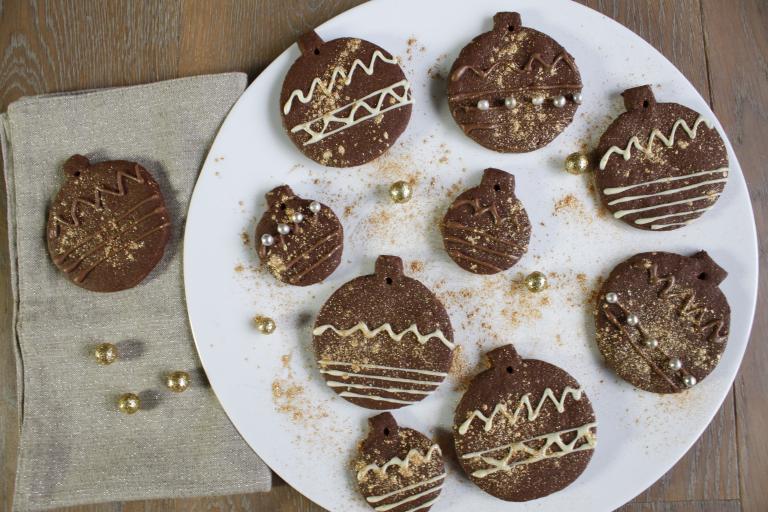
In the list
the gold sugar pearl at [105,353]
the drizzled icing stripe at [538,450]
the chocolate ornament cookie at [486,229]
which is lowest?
the drizzled icing stripe at [538,450]

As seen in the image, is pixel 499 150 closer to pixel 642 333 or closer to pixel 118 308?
pixel 642 333

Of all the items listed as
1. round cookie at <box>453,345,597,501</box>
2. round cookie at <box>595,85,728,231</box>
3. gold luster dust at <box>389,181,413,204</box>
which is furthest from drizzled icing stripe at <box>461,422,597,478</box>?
gold luster dust at <box>389,181,413,204</box>

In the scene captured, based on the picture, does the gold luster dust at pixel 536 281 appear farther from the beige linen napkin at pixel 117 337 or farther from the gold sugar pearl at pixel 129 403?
the gold sugar pearl at pixel 129 403

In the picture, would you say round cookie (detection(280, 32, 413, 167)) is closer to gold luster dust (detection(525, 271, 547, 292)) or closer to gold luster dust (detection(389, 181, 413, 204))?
gold luster dust (detection(389, 181, 413, 204))

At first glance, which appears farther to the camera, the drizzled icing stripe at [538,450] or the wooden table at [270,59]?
the wooden table at [270,59]

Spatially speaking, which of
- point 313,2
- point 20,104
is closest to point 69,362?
point 20,104

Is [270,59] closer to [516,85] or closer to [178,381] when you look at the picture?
[516,85]

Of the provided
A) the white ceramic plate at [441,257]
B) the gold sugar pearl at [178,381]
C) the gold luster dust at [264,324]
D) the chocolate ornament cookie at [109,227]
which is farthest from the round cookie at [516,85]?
the gold sugar pearl at [178,381]
